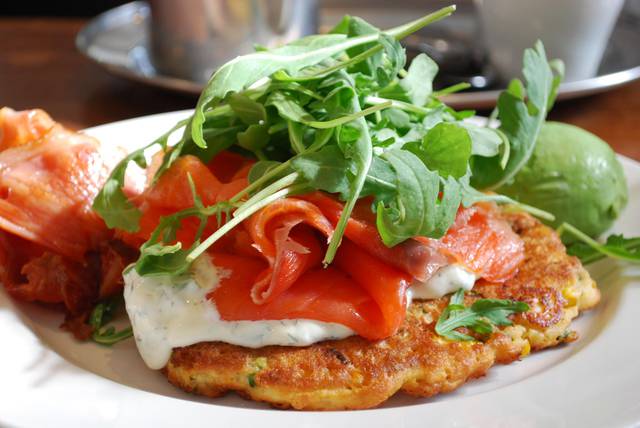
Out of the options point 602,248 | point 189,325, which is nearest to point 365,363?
point 189,325

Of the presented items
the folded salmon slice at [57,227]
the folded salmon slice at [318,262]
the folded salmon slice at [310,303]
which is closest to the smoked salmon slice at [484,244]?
the folded salmon slice at [318,262]

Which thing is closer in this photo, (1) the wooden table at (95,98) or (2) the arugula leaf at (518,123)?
(2) the arugula leaf at (518,123)

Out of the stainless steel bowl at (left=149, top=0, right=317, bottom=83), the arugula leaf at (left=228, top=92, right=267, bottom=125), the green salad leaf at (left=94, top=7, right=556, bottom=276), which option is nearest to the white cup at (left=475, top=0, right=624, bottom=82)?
the stainless steel bowl at (left=149, top=0, right=317, bottom=83)

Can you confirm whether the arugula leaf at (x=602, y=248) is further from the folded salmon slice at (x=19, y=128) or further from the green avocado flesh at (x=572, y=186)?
the folded salmon slice at (x=19, y=128)

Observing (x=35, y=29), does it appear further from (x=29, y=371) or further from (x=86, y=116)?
(x=29, y=371)

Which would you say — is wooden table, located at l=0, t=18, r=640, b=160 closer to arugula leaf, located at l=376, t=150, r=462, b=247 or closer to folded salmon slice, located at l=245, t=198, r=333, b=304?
arugula leaf, located at l=376, t=150, r=462, b=247
